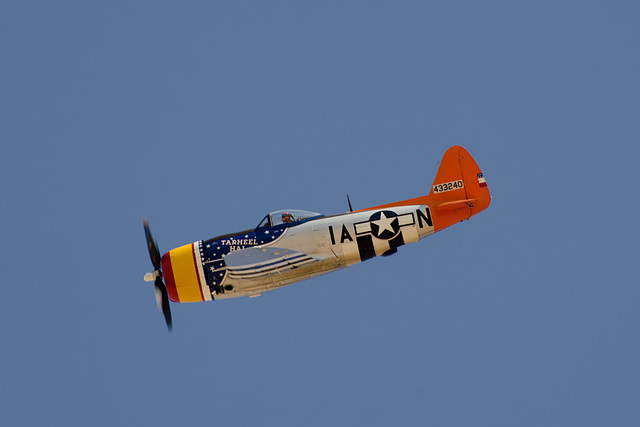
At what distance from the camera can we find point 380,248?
31.1m

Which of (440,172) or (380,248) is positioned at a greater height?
(440,172)

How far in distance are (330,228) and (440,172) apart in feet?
13.5

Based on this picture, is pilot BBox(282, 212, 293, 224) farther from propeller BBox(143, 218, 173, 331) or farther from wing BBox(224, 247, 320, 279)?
propeller BBox(143, 218, 173, 331)

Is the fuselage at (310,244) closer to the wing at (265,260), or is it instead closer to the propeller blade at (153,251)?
the wing at (265,260)

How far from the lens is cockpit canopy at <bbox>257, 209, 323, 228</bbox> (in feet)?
103

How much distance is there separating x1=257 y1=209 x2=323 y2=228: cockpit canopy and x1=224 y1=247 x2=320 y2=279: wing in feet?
2.97

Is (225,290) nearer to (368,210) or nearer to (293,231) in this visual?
(293,231)

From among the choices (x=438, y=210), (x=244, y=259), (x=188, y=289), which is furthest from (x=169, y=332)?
(x=438, y=210)

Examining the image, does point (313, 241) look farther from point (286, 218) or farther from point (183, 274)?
point (183, 274)

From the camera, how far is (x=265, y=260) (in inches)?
1227

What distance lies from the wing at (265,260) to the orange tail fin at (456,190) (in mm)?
4300

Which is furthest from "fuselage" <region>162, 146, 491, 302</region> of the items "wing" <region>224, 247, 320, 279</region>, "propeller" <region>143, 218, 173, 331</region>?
"propeller" <region>143, 218, 173, 331</region>

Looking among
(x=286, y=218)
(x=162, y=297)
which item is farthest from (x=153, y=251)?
(x=286, y=218)

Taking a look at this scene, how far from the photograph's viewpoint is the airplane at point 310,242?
31094 mm
